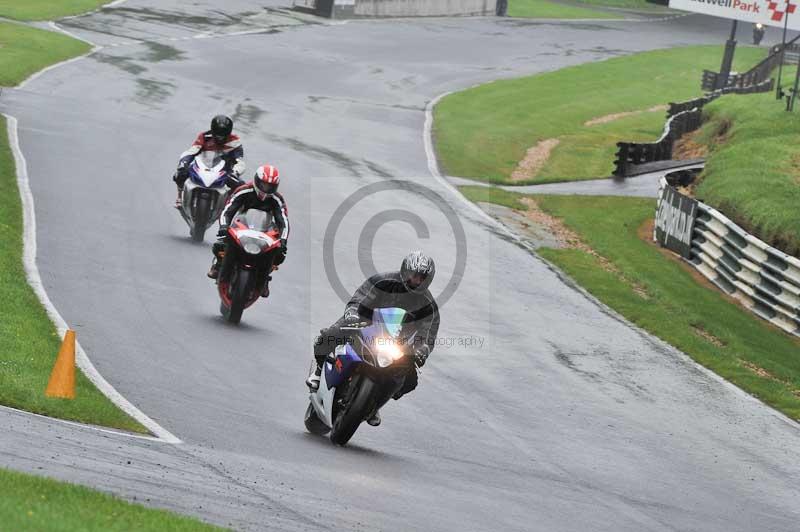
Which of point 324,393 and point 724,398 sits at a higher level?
point 324,393

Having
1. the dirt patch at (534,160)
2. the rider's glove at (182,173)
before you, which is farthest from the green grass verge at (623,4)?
the rider's glove at (182,173)

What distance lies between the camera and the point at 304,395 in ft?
50.1

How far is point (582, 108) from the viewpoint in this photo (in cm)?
5497

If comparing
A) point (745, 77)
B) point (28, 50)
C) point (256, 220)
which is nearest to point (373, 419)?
point (256, 220)

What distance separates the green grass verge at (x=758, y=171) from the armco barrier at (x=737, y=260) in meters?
1.05

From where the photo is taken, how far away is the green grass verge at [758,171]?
28688 millimetres

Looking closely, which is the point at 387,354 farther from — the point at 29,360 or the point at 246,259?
the point at 246,259

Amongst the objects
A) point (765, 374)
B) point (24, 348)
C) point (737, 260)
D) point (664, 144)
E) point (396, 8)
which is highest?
point (396, 8)

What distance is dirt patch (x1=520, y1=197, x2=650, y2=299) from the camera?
25.8 m

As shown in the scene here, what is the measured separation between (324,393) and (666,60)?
2507 inches

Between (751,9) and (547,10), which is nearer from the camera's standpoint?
(751,9)

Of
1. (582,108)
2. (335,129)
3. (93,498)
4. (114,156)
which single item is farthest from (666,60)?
(93,498)

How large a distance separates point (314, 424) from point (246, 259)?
4.54 meters

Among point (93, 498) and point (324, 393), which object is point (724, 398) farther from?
point (93, 498)
